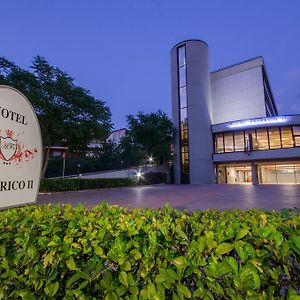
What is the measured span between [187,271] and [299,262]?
2.21 ft

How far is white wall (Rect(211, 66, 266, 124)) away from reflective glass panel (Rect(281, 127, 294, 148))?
19.6 ft

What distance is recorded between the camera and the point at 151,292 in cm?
135

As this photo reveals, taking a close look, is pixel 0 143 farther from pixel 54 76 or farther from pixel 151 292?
pixel 54 76

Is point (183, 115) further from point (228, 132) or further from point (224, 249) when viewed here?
point (224, 249)

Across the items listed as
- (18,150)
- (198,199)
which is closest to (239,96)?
(198,199)

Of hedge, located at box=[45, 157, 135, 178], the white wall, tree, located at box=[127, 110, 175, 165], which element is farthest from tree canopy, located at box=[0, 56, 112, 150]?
the white wall

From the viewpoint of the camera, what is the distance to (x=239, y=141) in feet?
99.7

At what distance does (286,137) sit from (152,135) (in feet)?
54.5

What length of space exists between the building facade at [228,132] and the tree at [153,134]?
159 centimetres

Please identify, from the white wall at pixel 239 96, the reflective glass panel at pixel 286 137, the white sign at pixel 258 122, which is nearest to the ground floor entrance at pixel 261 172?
the reflective glass panel at pixel 286 137

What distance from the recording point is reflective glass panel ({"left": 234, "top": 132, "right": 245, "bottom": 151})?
29.9 metres

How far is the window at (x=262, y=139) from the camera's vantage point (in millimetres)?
28641

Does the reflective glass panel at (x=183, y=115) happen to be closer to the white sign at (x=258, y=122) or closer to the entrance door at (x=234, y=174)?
the white sign at (x=258, y=122)

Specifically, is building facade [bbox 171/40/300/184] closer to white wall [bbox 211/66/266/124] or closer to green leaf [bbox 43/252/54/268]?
white wall [bbox 211/66/266/124]
